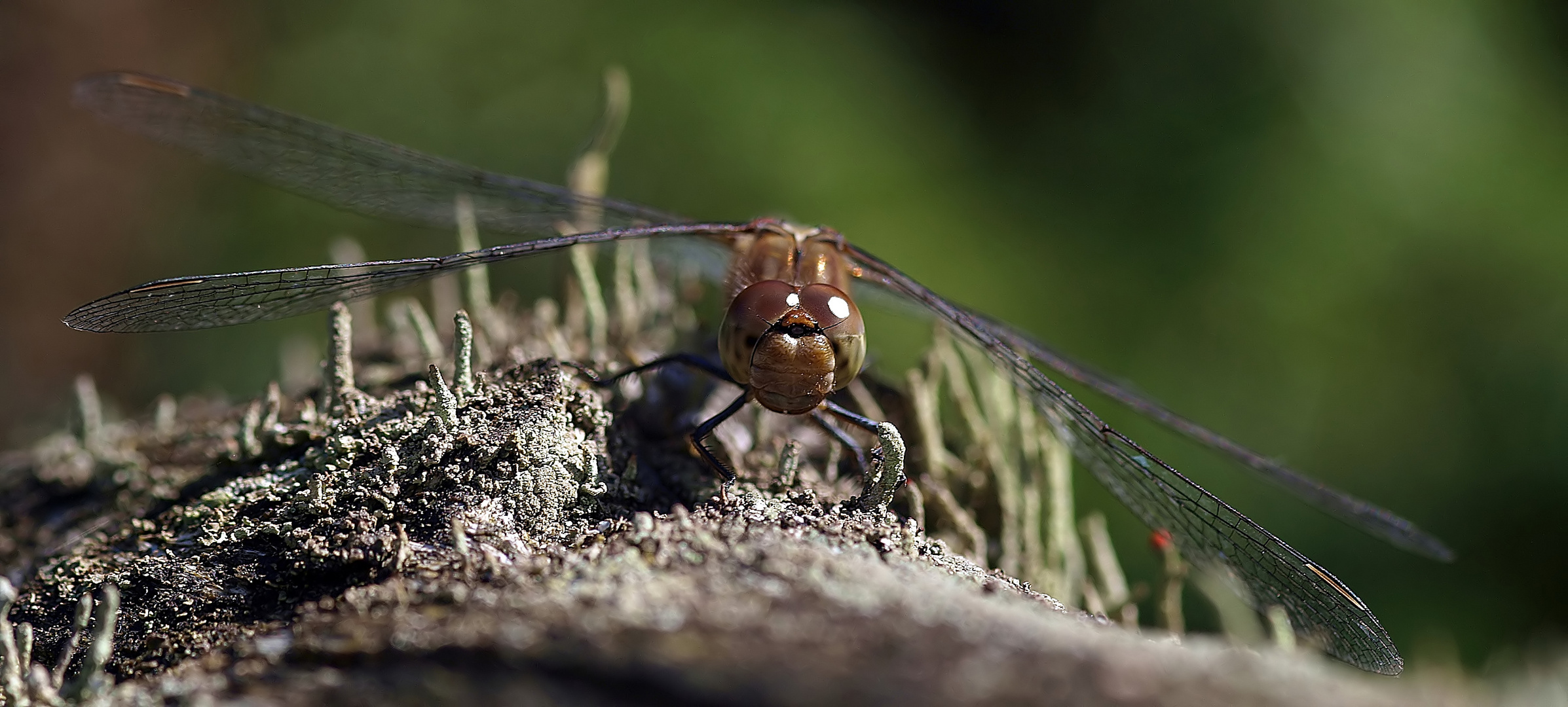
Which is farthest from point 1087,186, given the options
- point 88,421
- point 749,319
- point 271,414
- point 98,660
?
point 98,660

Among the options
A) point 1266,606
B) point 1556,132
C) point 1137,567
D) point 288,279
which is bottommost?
point 1137,567

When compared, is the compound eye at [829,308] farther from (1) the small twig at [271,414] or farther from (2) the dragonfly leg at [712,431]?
(1) the small twig at [271,414]

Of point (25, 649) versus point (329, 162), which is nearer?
point (25, 649)

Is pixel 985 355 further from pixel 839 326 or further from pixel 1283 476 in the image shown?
pixel 1283 476

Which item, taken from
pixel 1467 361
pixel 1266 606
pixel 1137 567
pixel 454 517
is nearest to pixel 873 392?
pixel 1266 606

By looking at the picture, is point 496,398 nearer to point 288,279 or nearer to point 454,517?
point 454,517

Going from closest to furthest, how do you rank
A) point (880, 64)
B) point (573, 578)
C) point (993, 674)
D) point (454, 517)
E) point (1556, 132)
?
1. point (993, 674)
2. point (573, 578)
3. point (454, 517)
4. point (1556, 132)
5. point (880, 64)

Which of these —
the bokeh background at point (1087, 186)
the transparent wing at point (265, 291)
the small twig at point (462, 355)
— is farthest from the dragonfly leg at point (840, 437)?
the bokeh background at point (1087, 186)
